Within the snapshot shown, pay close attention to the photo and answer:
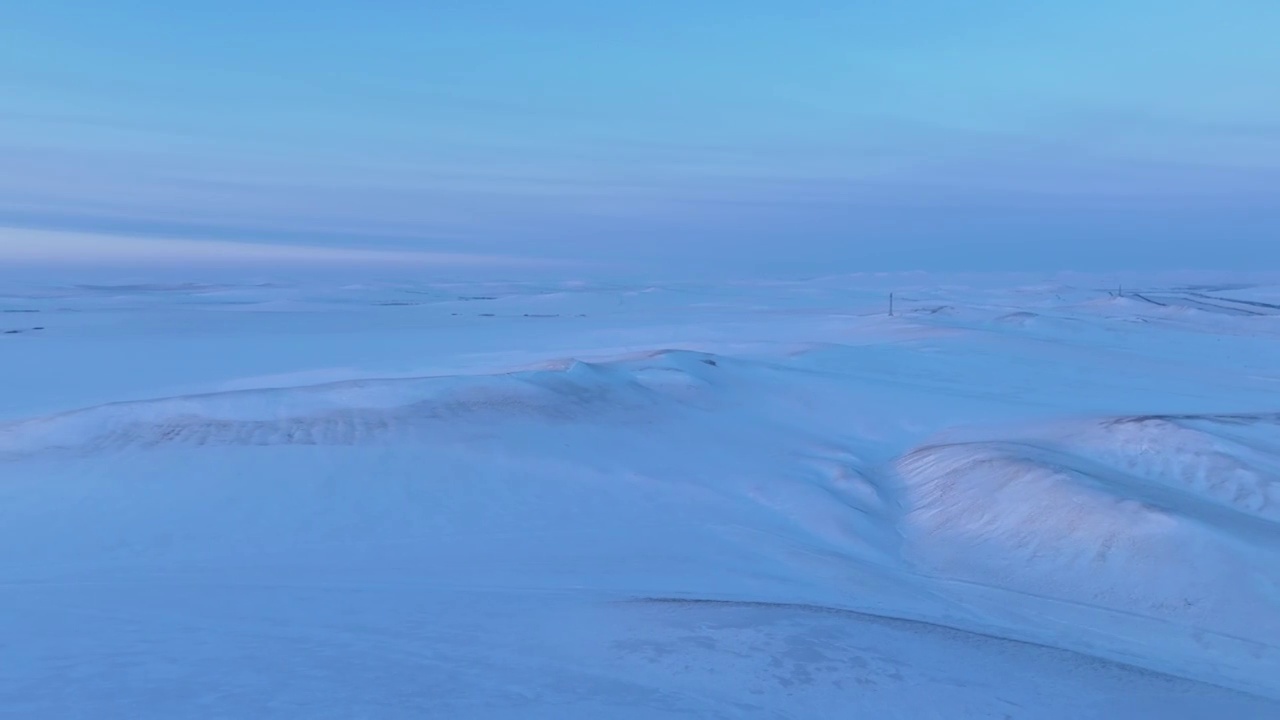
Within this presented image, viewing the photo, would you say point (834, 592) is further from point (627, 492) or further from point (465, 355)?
point (465, 355)

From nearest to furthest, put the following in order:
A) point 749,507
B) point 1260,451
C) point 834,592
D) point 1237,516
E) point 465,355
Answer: point 834,592, point 1237,516, point 749,507, point 1260,451, point 465,355

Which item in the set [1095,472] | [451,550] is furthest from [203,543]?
[1095,472]

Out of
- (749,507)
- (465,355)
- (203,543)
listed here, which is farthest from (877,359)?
(203,543)

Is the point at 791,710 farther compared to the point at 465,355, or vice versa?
the point at 465,355

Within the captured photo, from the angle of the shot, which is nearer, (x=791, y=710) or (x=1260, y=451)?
(x=791, y=710)

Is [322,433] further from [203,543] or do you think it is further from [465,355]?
[465,355]

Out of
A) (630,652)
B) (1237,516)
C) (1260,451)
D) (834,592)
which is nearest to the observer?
(630,652)
